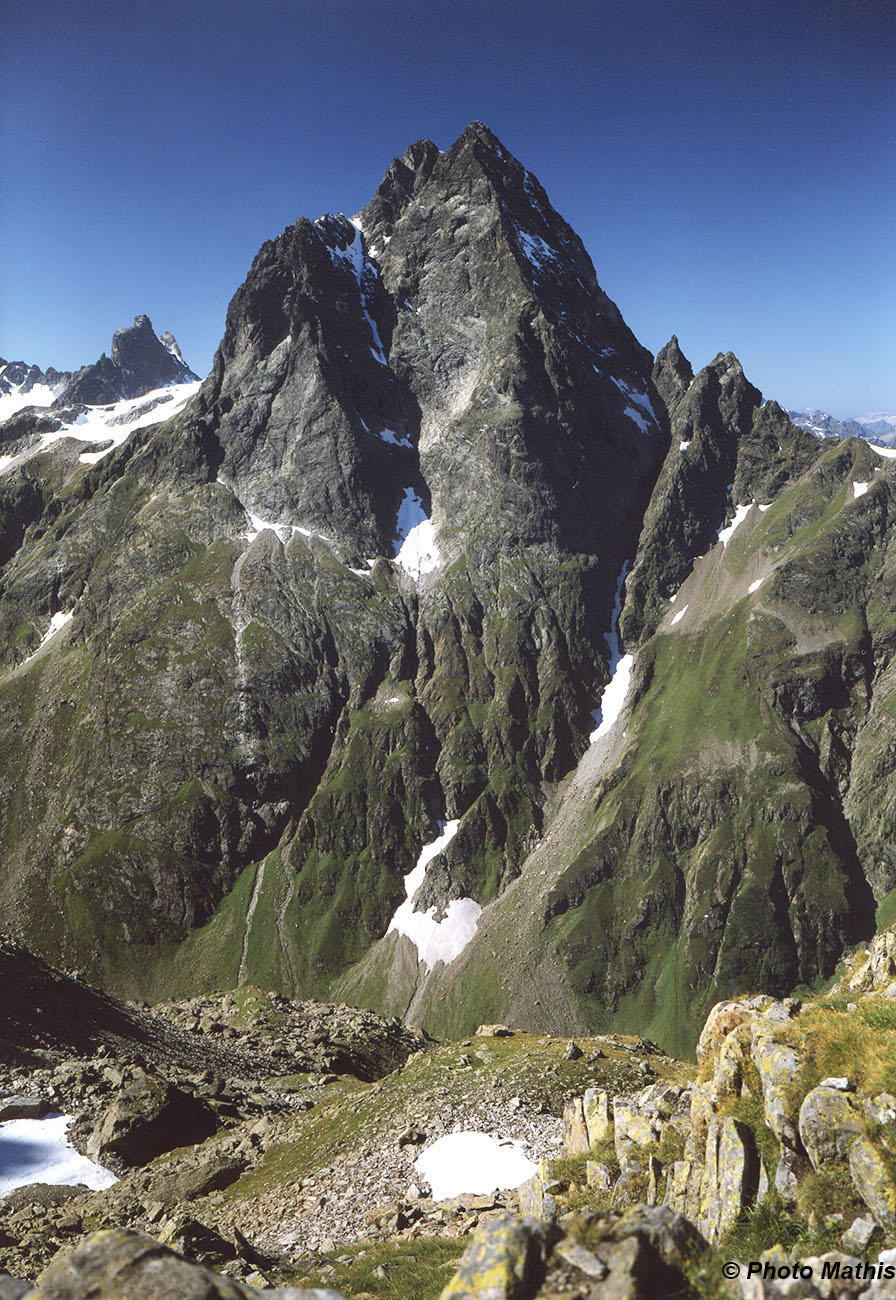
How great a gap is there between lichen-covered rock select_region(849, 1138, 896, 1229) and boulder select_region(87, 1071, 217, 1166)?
117 ft

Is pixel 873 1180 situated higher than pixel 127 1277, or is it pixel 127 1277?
pixel 127 1277

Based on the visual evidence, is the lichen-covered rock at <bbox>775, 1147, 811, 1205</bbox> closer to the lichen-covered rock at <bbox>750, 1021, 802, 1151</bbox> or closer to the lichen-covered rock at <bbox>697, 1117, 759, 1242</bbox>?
the lichen-covered rock at <bbox>750, 1021, 802, 1151</bbox>

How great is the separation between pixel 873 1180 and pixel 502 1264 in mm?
7640

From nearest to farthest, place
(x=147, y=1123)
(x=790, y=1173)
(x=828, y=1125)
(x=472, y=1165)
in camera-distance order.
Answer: (x=828, y=1125)
(x=790, y=1173)
(x=472, y=1165)
(x=147, y=1123)

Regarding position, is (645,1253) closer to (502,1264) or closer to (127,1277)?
(502,1264)

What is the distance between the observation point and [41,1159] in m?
32.5

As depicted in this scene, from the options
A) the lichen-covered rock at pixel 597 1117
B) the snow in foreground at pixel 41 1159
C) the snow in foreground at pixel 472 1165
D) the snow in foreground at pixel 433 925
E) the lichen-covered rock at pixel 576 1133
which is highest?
the lichen-covered rock at pixel 597 1117

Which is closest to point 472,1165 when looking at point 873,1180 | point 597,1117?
point 597,1117

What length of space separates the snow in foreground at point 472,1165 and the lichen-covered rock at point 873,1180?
19.3 metres

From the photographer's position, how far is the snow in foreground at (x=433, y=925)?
152875mm

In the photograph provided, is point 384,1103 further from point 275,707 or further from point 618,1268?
point 275,707

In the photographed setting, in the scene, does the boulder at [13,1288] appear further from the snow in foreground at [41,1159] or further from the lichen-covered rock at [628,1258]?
the snow in foreground at [41,1159]

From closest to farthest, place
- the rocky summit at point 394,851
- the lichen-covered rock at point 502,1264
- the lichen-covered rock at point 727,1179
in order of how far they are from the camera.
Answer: the lichen-covered rock at point 502,1264
the lichen-covered rock at point 727,1179
the rocky summit at point 394,851
